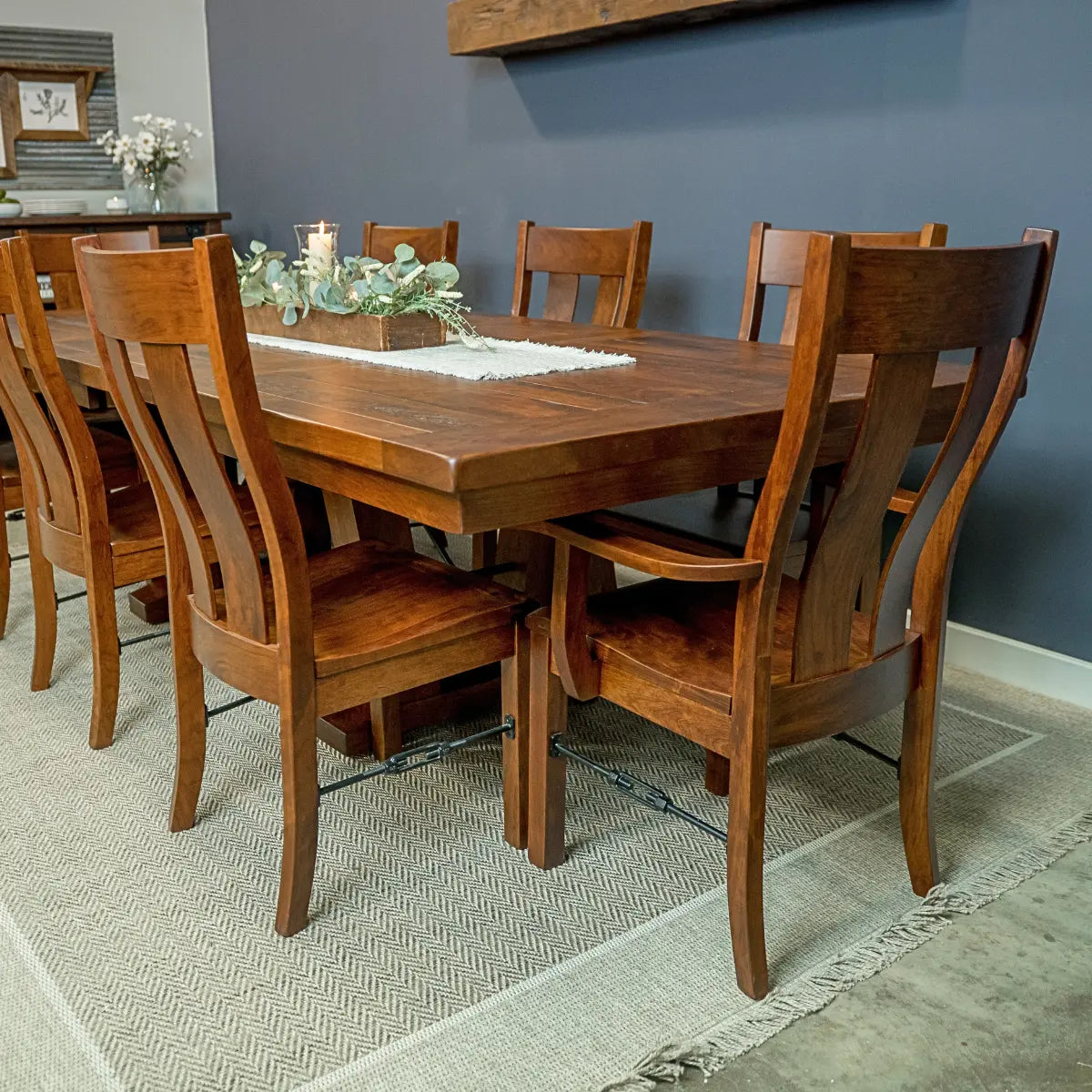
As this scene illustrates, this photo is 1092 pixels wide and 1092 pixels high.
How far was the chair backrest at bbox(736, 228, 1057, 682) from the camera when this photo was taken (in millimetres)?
1173

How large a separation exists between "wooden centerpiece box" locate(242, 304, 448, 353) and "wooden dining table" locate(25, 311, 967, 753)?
12 centimetres

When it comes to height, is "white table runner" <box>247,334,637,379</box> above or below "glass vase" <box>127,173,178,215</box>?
below

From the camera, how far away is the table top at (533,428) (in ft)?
4.12

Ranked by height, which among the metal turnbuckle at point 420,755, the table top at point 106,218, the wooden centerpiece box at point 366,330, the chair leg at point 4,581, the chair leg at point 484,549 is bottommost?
the chair leg at point 4,581

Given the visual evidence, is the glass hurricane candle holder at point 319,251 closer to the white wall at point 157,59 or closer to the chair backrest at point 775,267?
the chair backrest at point 775,267

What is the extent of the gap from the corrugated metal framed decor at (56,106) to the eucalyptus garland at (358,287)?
2855 millimetres

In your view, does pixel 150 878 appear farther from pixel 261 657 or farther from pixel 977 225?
pixel 977 225

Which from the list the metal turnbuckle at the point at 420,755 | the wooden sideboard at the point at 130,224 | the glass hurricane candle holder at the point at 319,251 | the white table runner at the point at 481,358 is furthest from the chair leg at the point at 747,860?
the wooden sideboard at the point at 130,224

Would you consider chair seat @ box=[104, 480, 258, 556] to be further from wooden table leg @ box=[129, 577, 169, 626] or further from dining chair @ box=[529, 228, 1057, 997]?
dining chair @ box=[529, 228, 1057, 997]

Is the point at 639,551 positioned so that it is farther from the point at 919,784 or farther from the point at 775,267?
the point at 775,267

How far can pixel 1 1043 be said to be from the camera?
136 cm

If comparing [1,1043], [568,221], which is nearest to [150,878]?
[1,1043]

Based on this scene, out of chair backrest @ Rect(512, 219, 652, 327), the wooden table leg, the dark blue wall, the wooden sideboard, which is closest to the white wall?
the wooden sideboard

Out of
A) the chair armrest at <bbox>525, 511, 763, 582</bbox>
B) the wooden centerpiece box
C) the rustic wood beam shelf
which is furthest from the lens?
the rustic wood beam shelf
